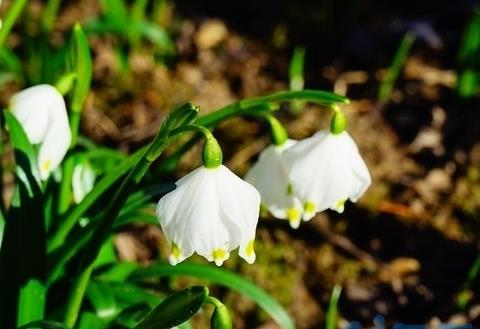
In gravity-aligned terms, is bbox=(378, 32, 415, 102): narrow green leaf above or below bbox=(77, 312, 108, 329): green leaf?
above

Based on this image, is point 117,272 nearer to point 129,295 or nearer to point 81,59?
point 129,295

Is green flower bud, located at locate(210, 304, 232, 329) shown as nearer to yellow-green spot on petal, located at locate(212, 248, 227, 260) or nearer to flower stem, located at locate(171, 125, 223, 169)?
yellow-green spot on petal, located at locate(212, 248, 227, 260)

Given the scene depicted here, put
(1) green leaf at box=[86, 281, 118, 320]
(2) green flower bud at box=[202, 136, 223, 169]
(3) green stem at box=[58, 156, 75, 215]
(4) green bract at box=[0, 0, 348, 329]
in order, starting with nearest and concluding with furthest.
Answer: (2) green flower bud at box=[202, 136, 223, 169] → (4) green bract at box=[0, 0, 348, 329] → (1) green leaf at box=[86, 281, 118, 320] → (3) green stem at box=[58, 156, 75, 215]

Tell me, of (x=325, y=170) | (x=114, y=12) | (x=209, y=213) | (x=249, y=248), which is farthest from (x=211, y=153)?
(x=114, y=12)

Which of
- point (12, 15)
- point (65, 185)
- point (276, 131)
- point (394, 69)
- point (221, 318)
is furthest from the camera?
point (394, 69)

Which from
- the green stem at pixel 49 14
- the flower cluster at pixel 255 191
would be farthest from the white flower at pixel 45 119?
the green stem at pixel 49 14

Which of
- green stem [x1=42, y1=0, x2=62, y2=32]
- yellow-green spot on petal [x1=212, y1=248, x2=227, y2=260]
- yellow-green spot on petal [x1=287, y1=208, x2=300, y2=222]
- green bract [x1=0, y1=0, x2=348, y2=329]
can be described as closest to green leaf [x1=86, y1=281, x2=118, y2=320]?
green bract [x1=0, y1=0, x2=348, y2=329]

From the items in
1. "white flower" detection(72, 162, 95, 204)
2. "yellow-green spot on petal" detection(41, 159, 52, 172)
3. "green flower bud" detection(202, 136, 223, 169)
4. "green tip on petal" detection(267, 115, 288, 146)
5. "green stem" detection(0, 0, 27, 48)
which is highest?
"green stem" detection(0, 0, 27, 48)

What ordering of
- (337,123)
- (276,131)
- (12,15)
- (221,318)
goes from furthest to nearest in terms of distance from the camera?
(12,15) < (276,131) < (337,123) < (221,318)
